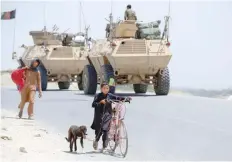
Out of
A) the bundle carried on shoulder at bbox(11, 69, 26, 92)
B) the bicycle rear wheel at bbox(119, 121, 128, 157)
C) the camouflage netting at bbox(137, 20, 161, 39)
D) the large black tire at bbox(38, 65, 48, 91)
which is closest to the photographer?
the bicycle rear wheel at bbox(119, 121, 128, 157)

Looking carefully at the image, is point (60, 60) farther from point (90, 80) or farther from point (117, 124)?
point (117, 124)

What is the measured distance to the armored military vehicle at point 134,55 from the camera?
1831 centimetres

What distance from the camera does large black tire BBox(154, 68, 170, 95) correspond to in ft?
62.9

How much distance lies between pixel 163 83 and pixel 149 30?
179 centimetres

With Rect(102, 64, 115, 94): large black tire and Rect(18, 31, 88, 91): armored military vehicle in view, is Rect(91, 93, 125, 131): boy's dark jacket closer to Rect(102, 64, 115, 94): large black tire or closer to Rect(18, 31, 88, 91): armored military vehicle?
Rect(102, 64, 115, 94): large black tire

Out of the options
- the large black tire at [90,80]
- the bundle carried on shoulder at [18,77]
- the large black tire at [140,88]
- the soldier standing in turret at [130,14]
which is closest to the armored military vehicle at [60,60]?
the large black tire at [140,88]

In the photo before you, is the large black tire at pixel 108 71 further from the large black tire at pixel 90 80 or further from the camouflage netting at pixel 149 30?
the large black tire at pixel 90 80

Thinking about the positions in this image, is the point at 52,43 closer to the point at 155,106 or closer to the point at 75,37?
the point at 75,37

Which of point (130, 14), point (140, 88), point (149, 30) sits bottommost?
point (140, 88)

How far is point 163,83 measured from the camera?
1934 cm

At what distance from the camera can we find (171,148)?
311 inches

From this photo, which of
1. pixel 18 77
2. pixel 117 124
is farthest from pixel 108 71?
pixel 117 124

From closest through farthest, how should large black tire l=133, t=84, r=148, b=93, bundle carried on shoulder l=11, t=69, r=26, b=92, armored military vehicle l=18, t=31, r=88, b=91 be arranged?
bundle carried on shoulder l=11, t=69, r=26, b=92, large black tire l=133, t=84, r=148, b=93, armored military vehicle l=18, t=31, r=88, b=91

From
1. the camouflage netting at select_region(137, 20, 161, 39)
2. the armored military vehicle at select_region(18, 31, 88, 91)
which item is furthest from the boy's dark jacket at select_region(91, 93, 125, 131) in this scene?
the armored military vehicle at select_region(18, 31, 88, 91)
